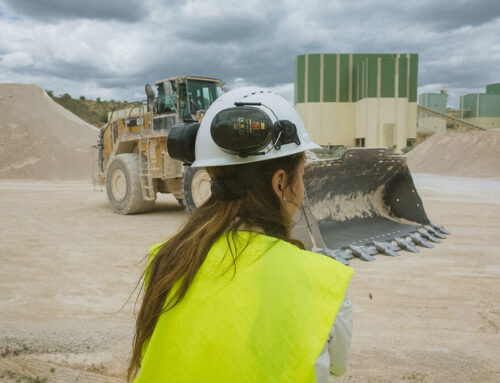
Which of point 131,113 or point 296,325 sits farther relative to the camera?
point 131,113

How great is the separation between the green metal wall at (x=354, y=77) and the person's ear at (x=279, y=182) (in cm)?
2635

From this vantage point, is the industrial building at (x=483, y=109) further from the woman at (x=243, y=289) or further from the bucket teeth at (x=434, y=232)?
the woman at (x=243, y=289)

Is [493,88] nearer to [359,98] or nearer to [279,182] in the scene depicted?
[359,98]

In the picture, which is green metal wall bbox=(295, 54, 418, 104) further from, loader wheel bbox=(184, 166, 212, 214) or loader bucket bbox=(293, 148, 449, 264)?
loader wheel bbox=(184, 166, 212, 214)

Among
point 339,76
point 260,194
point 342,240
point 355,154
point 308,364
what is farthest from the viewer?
point 339,76

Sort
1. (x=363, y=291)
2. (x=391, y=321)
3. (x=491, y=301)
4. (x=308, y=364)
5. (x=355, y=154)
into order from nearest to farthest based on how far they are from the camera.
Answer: (x=308, y=364)
(x=391, y=321)
(x=491, y=301)
(x=363, y=291)
(x=355, y=154)

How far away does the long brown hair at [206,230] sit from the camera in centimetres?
128

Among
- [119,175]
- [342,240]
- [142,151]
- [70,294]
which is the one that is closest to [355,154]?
[342,240]

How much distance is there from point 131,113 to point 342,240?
6527 millimetres

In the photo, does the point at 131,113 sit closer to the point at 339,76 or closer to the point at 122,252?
the point at 122,252

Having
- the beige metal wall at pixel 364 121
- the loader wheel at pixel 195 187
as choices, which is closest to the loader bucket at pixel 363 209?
the loader wheel at pixel 195 187

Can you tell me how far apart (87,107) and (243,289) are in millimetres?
60050

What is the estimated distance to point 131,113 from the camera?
10.6 metres

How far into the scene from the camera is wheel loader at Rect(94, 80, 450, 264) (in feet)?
20.0
